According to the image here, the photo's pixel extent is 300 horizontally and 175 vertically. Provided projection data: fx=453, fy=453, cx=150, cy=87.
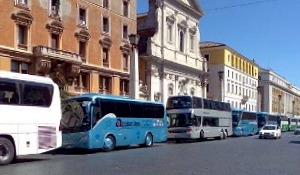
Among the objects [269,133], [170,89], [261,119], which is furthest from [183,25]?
[269,133]

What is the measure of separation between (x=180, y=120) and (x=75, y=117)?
1499cm

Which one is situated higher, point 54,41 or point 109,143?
point 54,41

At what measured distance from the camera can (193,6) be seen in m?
66.5

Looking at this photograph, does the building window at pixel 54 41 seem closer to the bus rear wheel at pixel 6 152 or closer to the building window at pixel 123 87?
the building window at pixel 123 87

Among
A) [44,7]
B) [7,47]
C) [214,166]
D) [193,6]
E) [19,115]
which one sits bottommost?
[214,166]

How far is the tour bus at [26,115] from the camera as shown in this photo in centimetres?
1638

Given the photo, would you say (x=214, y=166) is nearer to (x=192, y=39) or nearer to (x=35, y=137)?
(x=35, y=137)

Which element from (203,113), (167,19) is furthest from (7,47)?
(167,19)

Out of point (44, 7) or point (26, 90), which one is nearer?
point (26, 90)

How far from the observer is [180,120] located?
3672cm

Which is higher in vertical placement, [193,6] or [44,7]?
[193,6]

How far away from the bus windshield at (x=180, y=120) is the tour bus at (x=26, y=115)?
747 inches

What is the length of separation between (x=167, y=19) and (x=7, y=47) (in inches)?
1115

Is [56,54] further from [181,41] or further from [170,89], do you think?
[181,41]
